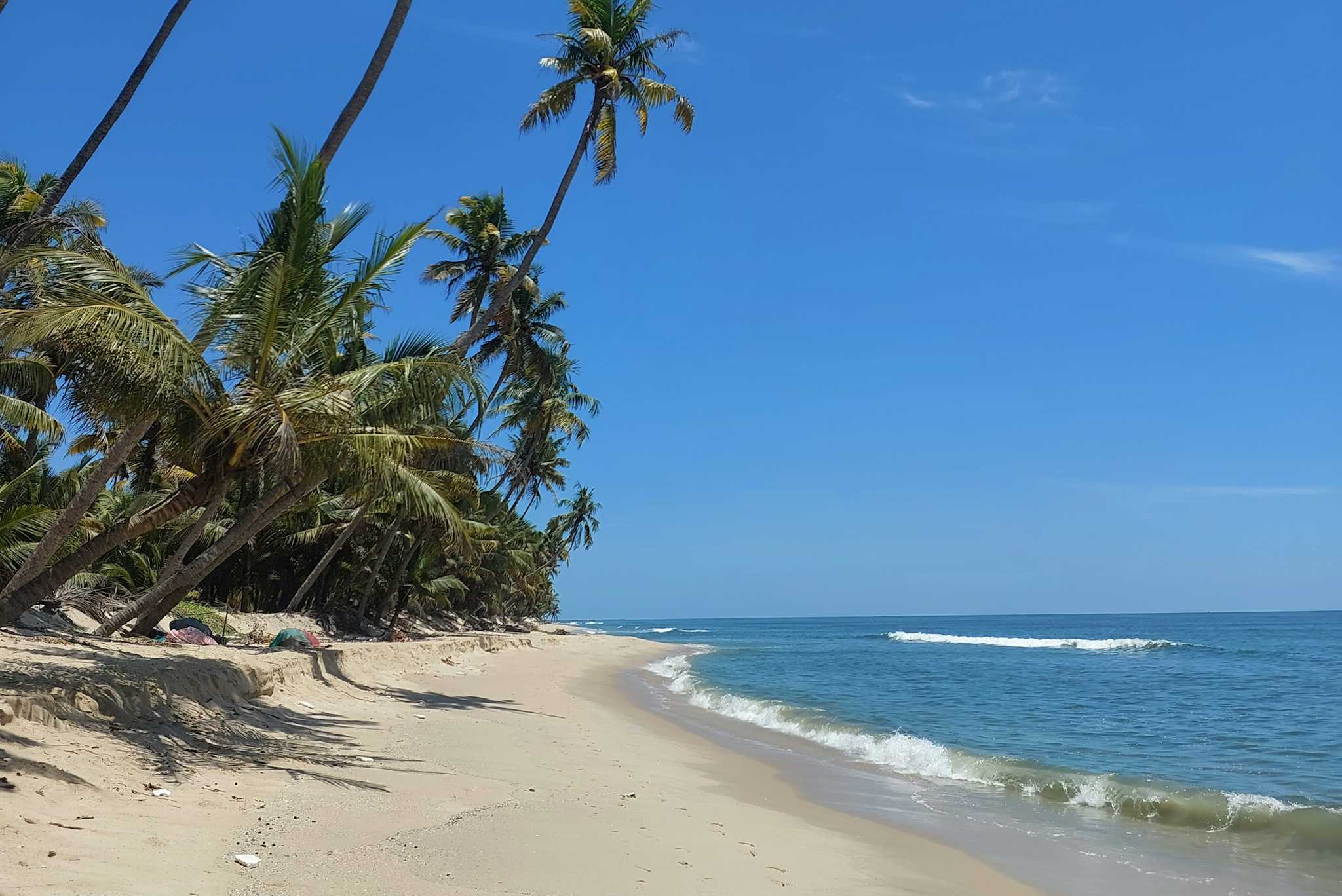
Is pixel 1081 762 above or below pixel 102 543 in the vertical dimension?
below

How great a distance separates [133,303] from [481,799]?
5.87m

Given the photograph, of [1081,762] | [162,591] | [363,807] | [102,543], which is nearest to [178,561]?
[162,591]

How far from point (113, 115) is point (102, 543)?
604 centimetres

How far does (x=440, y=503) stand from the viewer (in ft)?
38.7

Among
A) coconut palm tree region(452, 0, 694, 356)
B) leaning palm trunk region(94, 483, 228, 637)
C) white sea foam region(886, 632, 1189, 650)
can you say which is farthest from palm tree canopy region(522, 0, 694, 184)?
white sea foam region(886, 632, 1189, 650)

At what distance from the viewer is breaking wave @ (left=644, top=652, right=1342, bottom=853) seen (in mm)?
9352

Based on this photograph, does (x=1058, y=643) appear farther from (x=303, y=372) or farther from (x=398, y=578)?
(x=303, y=372)

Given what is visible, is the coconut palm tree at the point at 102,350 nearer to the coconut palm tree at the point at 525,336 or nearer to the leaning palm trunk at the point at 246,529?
the leaning palm trunk at the point at 246,529

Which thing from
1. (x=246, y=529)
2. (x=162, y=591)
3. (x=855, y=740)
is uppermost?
(x=246, y=529)

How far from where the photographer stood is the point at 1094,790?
34.8ft

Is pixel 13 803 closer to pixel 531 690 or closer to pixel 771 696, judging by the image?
pixel 531 690

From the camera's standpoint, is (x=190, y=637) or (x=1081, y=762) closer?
(x=1081, y=762)

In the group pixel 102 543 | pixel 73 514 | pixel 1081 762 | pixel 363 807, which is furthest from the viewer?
pixel 1081 762

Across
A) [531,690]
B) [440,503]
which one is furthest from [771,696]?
[440,503]
